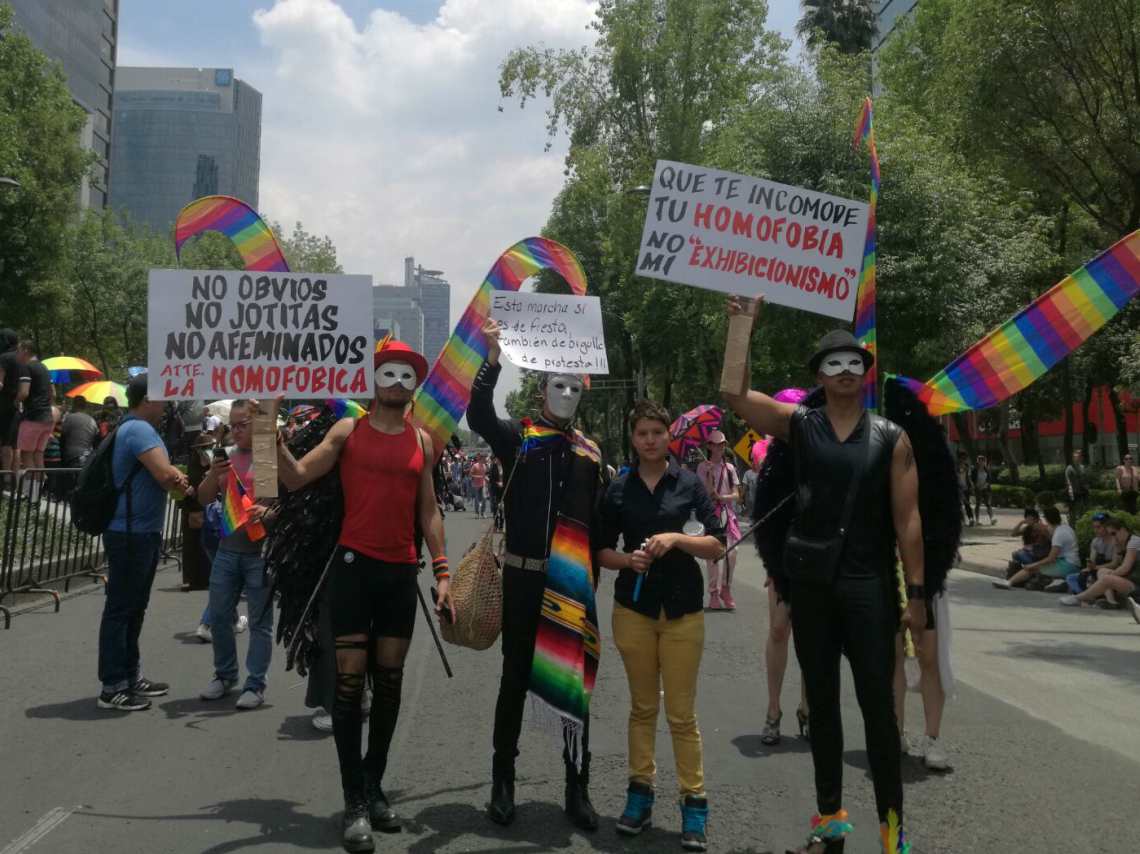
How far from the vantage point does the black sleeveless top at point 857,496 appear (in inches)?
169

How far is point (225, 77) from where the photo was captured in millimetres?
190750

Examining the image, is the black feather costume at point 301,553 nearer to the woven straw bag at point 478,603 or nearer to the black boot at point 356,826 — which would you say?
the woven straw bag at point 478,603

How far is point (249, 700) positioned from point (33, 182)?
27.9 meters

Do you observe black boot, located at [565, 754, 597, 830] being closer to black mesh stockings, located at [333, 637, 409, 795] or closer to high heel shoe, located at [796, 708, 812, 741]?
black mesh stockings, located at [333, 637, 409, 795]

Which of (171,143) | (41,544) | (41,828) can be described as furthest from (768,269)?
(171,143)

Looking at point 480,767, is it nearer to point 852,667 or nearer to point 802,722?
point 802,722

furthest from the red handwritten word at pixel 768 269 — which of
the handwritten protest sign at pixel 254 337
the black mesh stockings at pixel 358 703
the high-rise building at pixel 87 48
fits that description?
the high-rise building at pixel 87 48

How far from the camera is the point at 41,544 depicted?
39.3 ft

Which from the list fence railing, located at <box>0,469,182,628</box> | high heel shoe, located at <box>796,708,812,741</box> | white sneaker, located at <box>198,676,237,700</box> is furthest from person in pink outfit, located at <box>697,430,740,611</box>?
fence railing, located at <box>0,469,182,628</box>

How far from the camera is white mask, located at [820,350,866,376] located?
446 centimetres

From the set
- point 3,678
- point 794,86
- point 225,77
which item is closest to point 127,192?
point 225,77

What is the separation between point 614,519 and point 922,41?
3525cm

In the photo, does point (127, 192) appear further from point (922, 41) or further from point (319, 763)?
point (319, 763)

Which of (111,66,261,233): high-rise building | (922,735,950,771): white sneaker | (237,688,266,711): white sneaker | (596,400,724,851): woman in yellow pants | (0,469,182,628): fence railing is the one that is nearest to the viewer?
(596,400,724,851): woman in yellow pants
